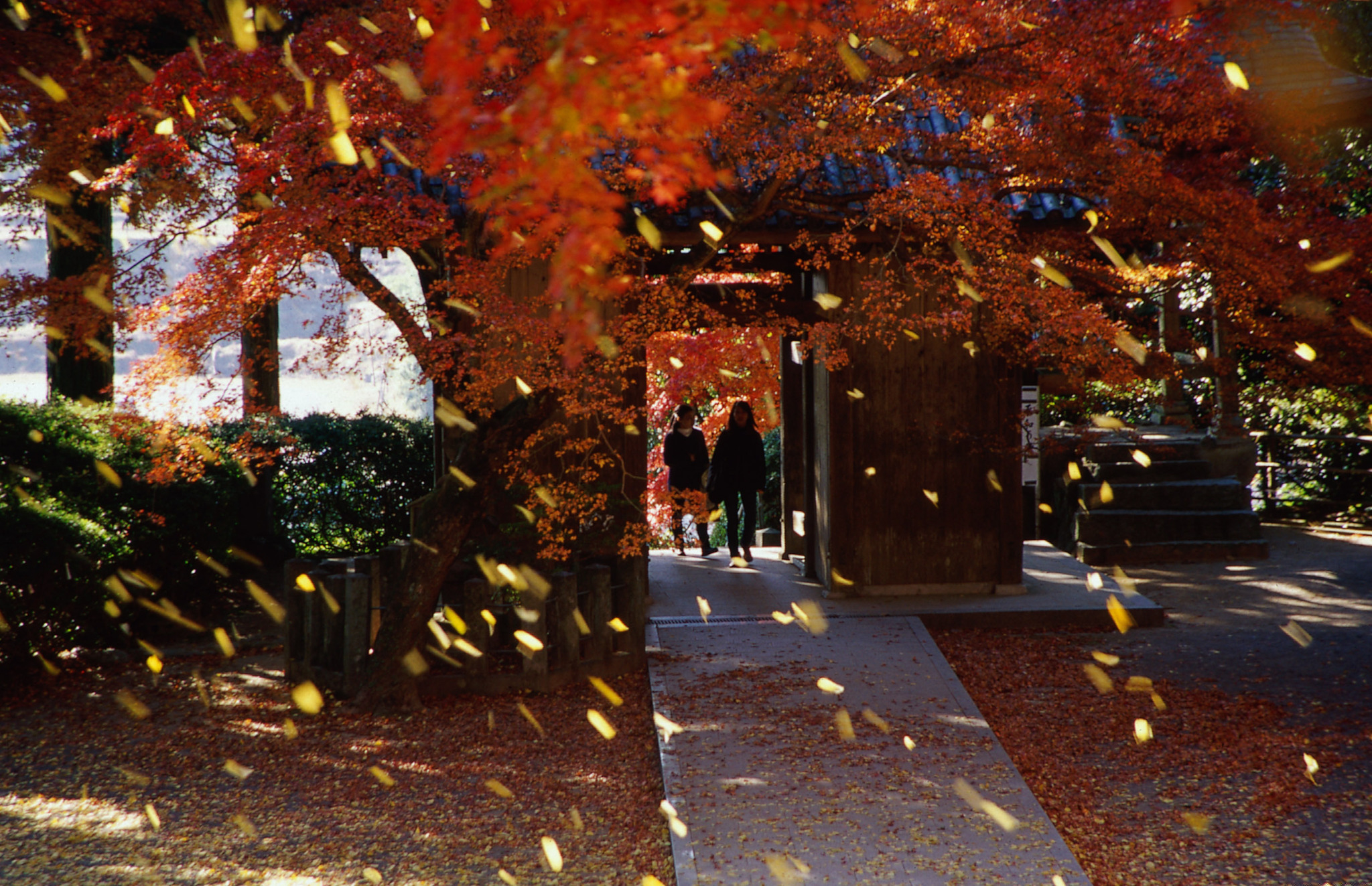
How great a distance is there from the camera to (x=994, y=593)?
800cm

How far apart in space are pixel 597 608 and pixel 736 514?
356 centimetres

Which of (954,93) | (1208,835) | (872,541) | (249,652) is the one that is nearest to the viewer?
(1208,835)

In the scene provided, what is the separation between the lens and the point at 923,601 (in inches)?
306

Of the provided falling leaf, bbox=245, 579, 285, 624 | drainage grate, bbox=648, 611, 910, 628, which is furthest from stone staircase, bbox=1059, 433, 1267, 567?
falling leaf, bbox=245, 579, 285, 624

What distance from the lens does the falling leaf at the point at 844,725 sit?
16.4ft

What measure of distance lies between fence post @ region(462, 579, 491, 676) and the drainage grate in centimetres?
171

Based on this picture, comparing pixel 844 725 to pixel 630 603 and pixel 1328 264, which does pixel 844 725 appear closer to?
pixel 630 603

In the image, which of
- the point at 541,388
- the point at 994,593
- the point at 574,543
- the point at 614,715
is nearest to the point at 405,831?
the point at 614,715

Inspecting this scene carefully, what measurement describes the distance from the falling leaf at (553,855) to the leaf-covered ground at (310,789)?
4cm

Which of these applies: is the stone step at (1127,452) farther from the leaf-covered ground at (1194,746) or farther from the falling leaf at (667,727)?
the falling leaf at (667,727)

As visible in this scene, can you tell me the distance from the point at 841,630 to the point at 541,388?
119 inches

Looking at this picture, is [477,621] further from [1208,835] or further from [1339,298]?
[1339,298]

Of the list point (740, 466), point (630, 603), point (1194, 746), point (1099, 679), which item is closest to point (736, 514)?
point (740, 466)

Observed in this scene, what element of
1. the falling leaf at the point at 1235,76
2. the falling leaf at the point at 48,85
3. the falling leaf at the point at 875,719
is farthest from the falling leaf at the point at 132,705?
the falling leaf at the point at 1235,76
